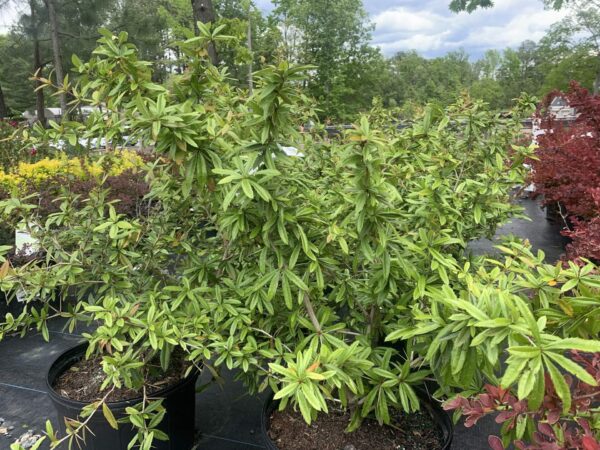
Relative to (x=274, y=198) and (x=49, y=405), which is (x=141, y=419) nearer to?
(x=274, y=198)

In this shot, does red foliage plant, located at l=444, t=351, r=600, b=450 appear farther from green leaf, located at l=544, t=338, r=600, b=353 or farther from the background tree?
the background tree

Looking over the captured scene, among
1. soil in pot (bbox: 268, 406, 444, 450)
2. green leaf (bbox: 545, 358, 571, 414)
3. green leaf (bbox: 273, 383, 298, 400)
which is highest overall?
green leaf (bbox: 545, 358, 571, 414)

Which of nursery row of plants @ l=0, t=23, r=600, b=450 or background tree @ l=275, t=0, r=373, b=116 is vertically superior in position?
background tree @ l=275, t=0, r=373, b=116

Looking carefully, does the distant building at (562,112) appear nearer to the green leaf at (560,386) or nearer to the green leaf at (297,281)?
the green leaf at (297,281)

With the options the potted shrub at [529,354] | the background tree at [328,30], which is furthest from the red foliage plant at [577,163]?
the background tree at [328,30]

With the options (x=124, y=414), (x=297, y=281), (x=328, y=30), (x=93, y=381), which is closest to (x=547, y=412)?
(x=297, y=281)

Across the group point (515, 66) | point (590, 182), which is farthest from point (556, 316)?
point (515, 66)

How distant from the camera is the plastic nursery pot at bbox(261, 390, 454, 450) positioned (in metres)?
1.62

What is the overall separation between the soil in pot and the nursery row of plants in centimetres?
2

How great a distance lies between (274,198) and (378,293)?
0.50m

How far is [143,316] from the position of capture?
5.20 ft

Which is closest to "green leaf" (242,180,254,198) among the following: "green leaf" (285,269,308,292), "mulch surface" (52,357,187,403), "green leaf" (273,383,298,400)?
"green leaf" (285,269,308,292)

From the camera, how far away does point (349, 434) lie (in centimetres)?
173

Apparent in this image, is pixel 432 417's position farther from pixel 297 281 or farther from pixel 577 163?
pixel 577 163
